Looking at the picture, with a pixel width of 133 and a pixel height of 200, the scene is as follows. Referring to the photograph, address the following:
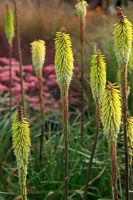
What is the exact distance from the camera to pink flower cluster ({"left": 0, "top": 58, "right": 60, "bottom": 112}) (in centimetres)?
748

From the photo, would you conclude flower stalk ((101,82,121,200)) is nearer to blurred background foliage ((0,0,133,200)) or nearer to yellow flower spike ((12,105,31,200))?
yellow flower spike ((12,105,31,200))

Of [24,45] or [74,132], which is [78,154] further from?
[24,45]

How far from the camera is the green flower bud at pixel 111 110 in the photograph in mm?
3043

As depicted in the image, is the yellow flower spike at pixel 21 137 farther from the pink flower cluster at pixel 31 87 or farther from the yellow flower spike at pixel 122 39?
the pink flower cluster at pixel 31 87

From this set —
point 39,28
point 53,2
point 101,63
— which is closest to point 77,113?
point 101,63

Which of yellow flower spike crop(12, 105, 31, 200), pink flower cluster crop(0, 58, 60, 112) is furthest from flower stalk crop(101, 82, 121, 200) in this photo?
pink flower cluster crop(0, 58, 60, 112)

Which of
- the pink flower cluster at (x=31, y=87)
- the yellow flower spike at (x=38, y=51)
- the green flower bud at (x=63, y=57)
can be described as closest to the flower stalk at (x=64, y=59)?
the green flower bud at (x=63, y=57)

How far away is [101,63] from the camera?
3.19 m

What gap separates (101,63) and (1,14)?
29.0ft

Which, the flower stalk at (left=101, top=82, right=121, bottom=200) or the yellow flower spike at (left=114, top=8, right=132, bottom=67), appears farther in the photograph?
the yellow flower spike at (left=114, top=8, right=132, bottom=67)

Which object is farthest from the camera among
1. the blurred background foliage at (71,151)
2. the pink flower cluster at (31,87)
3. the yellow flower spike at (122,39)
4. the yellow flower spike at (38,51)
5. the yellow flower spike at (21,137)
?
the pink flower cluster at (31,87)

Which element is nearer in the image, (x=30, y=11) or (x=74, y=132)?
(x=74, y=132)

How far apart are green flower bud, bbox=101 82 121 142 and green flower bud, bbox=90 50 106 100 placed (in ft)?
0.47

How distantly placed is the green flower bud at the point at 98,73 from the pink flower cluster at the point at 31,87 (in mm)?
→ 3826
